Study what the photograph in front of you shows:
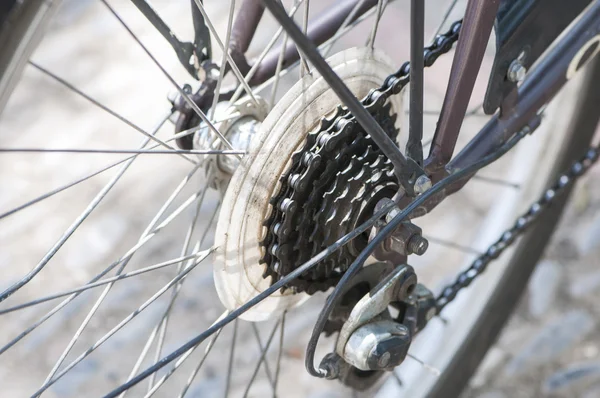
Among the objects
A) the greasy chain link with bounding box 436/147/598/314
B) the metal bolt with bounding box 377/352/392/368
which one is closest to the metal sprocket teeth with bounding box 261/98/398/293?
the metal bolt with bounding box 377/352/392/368

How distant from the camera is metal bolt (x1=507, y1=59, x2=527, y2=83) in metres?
0.79

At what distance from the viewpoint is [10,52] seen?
19.5 inches

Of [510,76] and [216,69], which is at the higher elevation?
[216,69]

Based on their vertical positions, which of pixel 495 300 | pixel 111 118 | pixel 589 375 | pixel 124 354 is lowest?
pixel 589 375

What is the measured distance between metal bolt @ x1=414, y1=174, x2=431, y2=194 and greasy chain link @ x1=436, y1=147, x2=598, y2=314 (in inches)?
8.7

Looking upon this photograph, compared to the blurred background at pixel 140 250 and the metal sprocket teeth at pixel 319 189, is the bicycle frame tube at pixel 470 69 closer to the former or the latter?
the metal sprocket teeth at pixel 319 189

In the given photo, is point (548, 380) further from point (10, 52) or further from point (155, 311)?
point (10, 52)

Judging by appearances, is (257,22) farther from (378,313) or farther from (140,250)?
(140,250)

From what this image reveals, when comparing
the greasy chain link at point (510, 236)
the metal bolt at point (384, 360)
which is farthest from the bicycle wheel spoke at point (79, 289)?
the greasy chain link at point (510, 236)

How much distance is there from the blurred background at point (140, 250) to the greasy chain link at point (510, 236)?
304 millimetres

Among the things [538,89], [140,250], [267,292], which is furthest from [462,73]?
[140,250]

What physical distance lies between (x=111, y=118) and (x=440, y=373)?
82 centimetres

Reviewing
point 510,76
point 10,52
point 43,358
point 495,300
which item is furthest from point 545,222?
point 10,52

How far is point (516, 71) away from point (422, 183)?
16 cm
